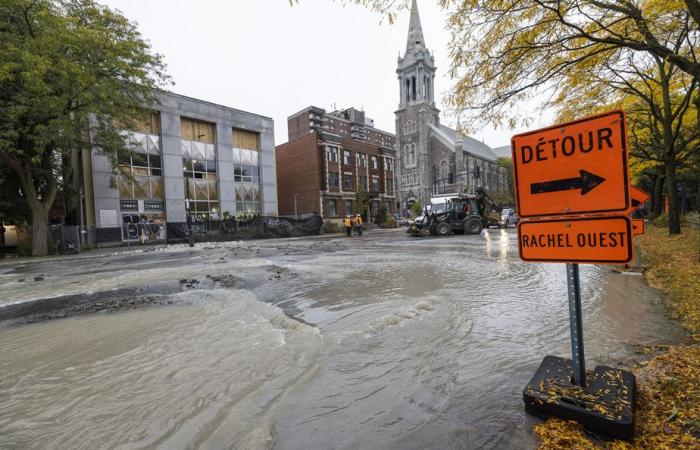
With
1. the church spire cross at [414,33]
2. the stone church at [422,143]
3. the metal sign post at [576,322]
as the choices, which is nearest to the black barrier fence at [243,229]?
the metal sign post at [576,322]

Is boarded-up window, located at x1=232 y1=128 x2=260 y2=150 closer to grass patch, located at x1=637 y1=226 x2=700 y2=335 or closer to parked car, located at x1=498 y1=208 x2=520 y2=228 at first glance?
parked car, located at x1=498 y1=208 x2=520 y2=228

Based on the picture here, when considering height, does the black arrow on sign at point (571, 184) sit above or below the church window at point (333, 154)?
below

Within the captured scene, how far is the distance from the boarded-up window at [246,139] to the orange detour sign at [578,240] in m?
36.8

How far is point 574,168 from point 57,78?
2456 cm

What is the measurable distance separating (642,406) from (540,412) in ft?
2.21

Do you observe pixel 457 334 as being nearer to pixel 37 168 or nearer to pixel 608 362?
pixel 608 362

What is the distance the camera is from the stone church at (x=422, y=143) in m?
68.4

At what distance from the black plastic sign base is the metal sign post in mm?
94

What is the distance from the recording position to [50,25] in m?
18.1

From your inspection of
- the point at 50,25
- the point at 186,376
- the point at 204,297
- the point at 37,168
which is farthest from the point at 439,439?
the point at 37,168

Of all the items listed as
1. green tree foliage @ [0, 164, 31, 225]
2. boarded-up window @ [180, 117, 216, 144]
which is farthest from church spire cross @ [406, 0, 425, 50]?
green tree foliage @ [0, 164, 31, 225]

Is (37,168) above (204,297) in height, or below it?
above

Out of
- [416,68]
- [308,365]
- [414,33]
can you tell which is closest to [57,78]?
[308,365]

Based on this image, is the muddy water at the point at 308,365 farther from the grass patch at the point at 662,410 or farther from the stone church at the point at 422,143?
the stone church at the point at 422,143
